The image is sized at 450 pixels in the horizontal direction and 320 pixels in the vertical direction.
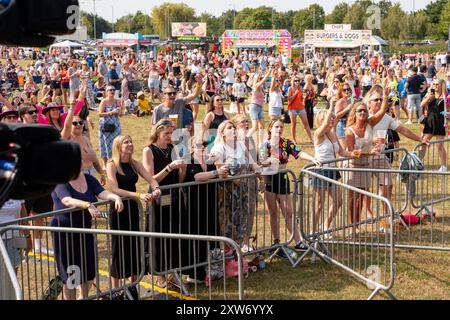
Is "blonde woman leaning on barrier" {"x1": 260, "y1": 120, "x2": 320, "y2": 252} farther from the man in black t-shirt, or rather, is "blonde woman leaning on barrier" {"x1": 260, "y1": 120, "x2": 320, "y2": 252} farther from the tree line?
the tree line

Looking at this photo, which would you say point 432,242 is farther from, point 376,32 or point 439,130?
point 376,32

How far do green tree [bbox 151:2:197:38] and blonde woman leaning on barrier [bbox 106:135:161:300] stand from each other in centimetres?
13106

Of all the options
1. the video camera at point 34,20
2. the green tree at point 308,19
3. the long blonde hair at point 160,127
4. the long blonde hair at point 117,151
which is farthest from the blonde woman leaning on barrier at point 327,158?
the green tree at point 308,19

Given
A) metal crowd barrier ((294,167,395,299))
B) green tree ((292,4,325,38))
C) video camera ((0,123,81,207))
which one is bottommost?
metal crowd barrier ((294,167,395,299))

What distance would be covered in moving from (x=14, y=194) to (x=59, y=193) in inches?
136

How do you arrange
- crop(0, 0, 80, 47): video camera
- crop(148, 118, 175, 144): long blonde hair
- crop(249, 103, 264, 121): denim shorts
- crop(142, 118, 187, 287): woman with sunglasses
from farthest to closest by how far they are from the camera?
1. crop(249, 103, 264, 121): denim shorts
2. crop(148, 118, 175, 144): long blonde hair
3. crop(142, 118, 187, 287): woman with sunglasses
4. crop(0, 0, 80, 47): video camera

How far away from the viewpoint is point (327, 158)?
28.8ft

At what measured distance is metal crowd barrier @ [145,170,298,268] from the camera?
7020 mm

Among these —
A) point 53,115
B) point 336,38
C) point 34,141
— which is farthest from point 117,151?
point 336,38

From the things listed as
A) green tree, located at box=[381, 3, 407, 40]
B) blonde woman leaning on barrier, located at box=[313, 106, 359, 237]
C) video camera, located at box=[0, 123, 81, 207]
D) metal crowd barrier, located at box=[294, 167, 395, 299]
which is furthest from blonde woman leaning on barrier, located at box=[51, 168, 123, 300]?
green tree, located at box=[381, 3, 407, 40]

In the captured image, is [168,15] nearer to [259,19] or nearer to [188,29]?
[259,19]

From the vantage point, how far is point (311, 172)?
7.64 meters

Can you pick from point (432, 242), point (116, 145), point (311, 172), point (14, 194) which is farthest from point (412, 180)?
point (14, 194)

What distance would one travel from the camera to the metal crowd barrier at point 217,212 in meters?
7.02
